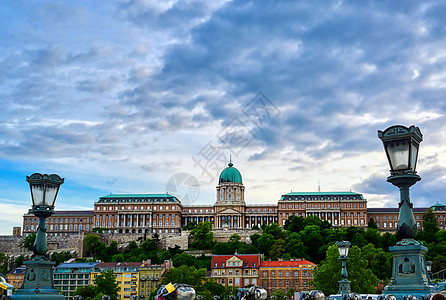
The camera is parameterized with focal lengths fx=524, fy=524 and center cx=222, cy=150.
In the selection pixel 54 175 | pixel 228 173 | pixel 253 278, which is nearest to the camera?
pixel 54 175

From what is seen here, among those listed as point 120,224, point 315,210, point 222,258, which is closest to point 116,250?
point 120,224

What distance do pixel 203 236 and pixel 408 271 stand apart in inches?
5080

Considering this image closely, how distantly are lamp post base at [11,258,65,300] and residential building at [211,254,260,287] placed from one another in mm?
84136

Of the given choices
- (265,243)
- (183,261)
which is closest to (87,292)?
(183,261)

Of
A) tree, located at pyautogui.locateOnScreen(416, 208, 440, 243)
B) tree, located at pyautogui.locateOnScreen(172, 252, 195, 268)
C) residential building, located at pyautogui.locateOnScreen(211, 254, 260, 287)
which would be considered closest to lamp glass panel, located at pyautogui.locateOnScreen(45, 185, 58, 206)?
residential building, located at pyautogui.locateOnScreen(211, 254, 260, 287)

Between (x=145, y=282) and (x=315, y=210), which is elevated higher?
(x=315, y=210)

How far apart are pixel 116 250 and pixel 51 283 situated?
12627 cm

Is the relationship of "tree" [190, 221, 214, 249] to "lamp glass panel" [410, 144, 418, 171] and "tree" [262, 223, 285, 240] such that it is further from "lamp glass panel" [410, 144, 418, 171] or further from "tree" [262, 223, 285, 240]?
"lamp glass panel" [410, 144, 418, 171]

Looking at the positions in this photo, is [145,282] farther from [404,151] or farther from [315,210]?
[404,151]

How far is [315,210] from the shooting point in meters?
161

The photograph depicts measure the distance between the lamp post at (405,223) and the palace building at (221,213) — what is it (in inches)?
5673

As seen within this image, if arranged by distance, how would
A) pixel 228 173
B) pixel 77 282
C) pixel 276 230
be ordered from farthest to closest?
pixel 228 173, pixel 276 230, pixel 77 282

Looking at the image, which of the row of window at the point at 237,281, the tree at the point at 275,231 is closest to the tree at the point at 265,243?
the tree at the point at 275,231

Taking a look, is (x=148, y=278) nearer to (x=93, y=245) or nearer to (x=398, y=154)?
(x=93, y=245)
